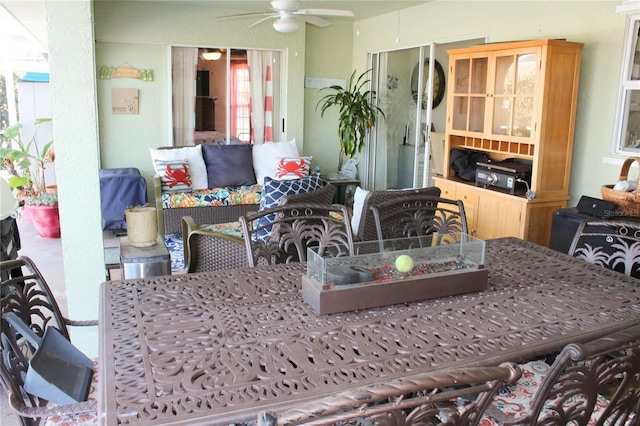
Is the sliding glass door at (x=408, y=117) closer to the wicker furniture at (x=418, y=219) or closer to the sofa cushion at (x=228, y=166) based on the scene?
the sofa cushion at (x=228, y=166)

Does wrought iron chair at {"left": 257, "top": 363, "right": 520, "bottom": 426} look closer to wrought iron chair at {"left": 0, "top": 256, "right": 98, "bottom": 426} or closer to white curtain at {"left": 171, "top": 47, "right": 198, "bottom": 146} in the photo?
wrought iron chair at {"left": 0, "top": 256, "right": 98, "bottom": 426}

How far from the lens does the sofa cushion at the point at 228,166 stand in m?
6.54

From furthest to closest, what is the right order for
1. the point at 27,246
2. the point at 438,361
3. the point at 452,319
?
the point at 27,246 < the point at 452,319 < the point at 438,361

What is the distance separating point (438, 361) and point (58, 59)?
244 centimetres

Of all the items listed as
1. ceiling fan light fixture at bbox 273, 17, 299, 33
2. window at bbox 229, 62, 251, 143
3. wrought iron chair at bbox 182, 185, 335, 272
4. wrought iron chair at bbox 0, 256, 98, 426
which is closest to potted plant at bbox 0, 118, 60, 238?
window at bbox 229, 62, 251, 143

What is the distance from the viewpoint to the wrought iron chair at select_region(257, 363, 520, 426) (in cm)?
96

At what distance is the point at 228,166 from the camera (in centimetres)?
662

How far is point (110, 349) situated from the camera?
1515 mm

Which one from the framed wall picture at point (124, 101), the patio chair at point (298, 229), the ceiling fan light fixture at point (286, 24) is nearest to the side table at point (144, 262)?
the patio chair at point (298, 229)

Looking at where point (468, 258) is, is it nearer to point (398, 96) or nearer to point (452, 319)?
point (452, 319)

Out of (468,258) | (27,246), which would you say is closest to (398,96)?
(27,246)

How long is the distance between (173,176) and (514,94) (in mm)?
3642

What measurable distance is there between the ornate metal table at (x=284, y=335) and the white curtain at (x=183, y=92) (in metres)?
5.18

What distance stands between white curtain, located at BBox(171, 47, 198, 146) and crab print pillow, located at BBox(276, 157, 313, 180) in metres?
1.29
